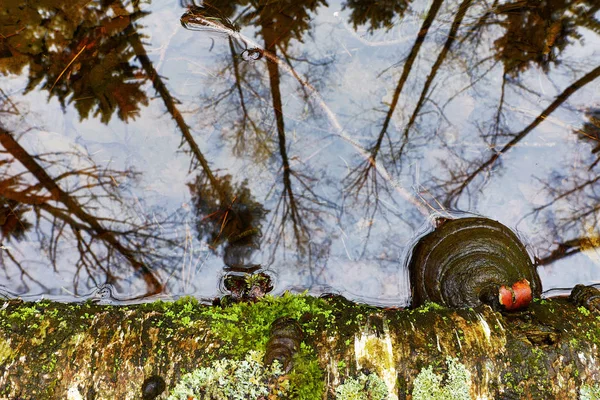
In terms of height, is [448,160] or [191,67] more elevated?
[191,67]

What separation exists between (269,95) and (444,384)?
2757 mm

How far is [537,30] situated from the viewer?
12.2 ft

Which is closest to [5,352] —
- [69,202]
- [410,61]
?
[69,202]

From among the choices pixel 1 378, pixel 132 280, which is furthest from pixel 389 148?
pixel 1 378

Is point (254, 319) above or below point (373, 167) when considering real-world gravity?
below

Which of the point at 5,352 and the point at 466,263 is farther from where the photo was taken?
the point at 466,263

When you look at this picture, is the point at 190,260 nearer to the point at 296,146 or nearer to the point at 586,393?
the point at 296,146

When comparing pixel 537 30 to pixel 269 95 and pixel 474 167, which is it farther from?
pixel 269 95

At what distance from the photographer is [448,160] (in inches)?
136

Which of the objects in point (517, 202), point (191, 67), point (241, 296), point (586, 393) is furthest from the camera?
point (191, 67)

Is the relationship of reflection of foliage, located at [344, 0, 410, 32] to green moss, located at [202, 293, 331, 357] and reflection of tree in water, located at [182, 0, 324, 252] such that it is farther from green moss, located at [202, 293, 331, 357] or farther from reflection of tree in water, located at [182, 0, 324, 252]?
green moss, located at [202, 293, 331, 357]

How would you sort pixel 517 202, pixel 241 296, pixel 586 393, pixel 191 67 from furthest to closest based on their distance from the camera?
1. pixel 191 67
2. pixel 517 202
3. pixel 241 296
4. pixel 586 393

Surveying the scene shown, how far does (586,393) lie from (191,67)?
3729 millimetres

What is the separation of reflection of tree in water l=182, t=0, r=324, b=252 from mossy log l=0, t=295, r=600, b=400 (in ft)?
4.89
